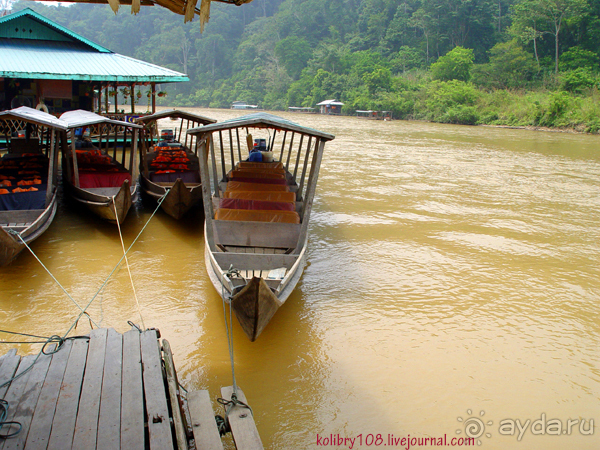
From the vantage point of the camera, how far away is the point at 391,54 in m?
52.3

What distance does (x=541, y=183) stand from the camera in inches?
477

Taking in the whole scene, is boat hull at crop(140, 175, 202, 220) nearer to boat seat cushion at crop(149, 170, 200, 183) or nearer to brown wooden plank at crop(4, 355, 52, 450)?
boat seat cushion at crop(149, 170, 200, 183)

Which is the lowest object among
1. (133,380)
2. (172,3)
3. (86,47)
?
(133,380)

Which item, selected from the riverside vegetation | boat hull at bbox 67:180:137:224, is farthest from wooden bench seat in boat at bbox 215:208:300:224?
the riverside vegetation

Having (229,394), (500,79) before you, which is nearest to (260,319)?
(229,394)

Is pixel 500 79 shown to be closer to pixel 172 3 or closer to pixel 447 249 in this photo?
pixel 447 249

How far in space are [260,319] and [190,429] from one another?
121 centimetres

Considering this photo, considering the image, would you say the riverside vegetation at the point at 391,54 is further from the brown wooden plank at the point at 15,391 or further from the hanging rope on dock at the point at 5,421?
the hanging rope on dock at the point at 5,421

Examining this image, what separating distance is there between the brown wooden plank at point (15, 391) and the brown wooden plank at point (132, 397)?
0.47m

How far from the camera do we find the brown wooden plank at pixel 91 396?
2.11m

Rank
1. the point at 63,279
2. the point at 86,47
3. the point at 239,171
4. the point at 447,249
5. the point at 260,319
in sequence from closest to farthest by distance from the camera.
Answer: the point at 260,319, the point at 63,279, the point at 447,249, the point at 239,171, the point at 86,47

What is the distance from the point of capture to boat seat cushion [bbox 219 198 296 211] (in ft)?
20.1

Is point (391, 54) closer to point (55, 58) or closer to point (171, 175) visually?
point (55, 58)

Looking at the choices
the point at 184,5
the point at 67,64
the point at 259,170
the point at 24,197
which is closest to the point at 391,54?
the point at 67,64
